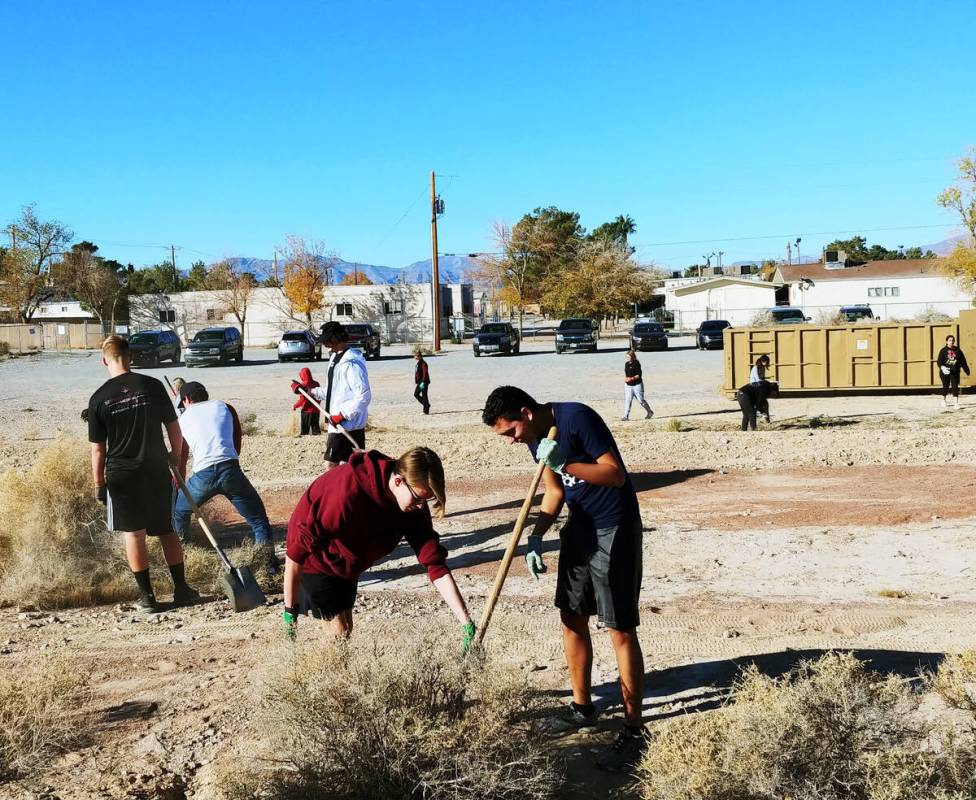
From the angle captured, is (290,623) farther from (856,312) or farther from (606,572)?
(856,312)

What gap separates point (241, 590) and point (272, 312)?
61611 millimetres

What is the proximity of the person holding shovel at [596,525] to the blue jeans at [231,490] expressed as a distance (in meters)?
3.60

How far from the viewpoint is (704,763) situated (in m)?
3.70

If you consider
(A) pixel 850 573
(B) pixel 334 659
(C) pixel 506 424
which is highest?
(C) pixel 506 424

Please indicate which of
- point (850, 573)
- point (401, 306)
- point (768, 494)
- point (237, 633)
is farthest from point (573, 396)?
point (401, 306)

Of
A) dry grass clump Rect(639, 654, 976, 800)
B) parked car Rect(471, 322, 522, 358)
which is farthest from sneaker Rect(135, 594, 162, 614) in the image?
parked car Rect(471, 322, 522, 358)

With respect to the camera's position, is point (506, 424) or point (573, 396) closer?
point (506, 424)

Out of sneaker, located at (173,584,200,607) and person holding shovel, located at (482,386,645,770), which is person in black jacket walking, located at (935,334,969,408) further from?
person holding shovel, located at (482,386,645,770)

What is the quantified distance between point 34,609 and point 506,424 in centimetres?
442

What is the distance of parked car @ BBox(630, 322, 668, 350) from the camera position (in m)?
43.9

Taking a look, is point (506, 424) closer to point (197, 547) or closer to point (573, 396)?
point (197, 547)

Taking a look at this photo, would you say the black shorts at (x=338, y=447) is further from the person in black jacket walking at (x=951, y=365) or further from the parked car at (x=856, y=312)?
the parked car at (x=856, y=312)

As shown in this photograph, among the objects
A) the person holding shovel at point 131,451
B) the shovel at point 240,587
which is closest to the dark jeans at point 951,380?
the shovel at point 240,587

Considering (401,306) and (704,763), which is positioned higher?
(401,306)
